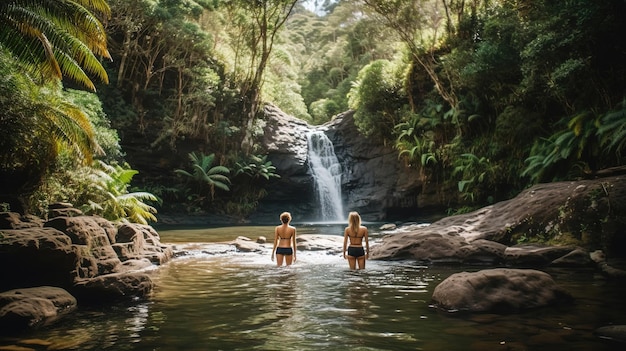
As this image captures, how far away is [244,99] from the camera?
27.1 meters

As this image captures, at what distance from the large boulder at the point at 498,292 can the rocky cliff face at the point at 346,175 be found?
→ 17278 millimetres

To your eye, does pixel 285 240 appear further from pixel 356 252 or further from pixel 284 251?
pixel 356 252

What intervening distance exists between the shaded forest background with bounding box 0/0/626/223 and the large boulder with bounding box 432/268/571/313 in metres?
6.79

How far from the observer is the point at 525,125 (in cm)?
1636

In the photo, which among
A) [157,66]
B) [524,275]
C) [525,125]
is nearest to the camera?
[524,275]

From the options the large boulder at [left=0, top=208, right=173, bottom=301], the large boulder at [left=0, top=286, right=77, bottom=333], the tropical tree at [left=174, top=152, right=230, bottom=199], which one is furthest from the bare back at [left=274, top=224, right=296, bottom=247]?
the tropical tree at [left=174, top=152, right=230, bottom=199]

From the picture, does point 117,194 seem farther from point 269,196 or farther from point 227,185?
point 269,196

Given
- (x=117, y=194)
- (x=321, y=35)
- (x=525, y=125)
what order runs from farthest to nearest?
(x=321, y=35) < (x=525, y=125) < (x=117, y=194)

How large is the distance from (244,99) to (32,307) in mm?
23030

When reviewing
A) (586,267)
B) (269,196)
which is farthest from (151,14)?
(586,267)

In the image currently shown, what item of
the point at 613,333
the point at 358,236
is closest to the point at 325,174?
the point at 358,236

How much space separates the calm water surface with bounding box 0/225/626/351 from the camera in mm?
4188

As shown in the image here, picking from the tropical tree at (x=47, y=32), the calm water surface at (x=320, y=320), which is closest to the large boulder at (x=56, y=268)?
the calm water surface at (x=320, y=320)

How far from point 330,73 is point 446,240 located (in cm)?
3650
